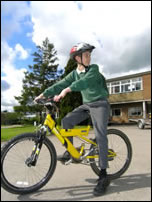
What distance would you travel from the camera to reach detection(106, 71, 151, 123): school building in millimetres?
27234

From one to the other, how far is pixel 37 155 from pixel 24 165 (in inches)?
14.8

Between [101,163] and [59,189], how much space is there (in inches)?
28.6

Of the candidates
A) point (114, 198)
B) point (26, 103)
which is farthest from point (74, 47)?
point (26, 103)

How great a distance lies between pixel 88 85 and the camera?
2.58 m

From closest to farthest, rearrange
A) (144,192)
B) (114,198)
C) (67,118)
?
(114,198) → (144,192) → (67,118)

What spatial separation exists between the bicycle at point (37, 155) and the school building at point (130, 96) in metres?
25.6

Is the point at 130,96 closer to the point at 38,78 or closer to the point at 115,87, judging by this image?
the point at 115,87

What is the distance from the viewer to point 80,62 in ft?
Answer: 9.36

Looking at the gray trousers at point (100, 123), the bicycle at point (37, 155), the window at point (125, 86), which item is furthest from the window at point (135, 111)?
the gray trousers at point (100, 123)

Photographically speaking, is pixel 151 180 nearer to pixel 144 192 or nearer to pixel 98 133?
pixel 144 192

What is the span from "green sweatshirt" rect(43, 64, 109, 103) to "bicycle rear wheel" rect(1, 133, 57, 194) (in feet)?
2.56

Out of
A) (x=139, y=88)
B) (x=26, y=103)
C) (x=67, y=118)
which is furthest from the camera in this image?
(x=26, y=103)

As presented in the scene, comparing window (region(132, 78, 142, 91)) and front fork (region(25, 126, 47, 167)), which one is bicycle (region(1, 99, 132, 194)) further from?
window (region(132, 78, 142, 91))

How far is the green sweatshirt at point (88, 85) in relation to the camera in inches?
99.2
